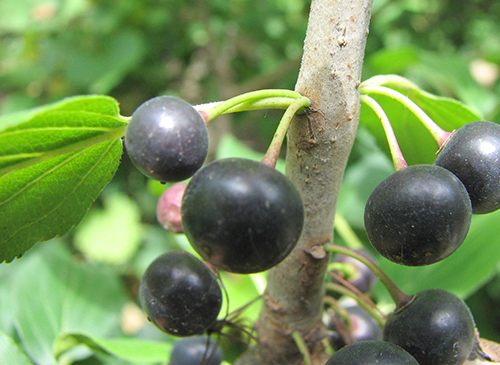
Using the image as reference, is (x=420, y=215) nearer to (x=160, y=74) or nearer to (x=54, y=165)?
(x=54, y=165)

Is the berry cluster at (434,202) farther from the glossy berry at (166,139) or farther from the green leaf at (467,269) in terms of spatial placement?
the green leaf at (467,269)

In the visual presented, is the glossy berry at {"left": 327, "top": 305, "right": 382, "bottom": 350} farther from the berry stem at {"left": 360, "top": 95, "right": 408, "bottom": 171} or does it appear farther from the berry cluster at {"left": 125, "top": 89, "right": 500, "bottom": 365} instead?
the berry stem at {"left": 360, "top": 95, "right": 408, "bottom": 171}

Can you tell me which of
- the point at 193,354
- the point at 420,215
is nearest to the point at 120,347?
the point at 193,354

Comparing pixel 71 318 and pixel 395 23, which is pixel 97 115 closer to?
pixel 71 318

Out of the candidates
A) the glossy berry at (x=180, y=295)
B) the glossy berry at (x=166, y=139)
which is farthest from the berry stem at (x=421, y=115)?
the glossy berry at (x=180, y=295)

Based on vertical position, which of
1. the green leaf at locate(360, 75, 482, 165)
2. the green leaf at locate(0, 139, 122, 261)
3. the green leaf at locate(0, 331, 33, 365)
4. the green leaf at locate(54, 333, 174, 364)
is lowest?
the green leaf at locate(54, 333, 174, 364)

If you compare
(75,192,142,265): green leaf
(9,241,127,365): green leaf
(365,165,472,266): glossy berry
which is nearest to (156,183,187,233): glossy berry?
(365,165,472,266): glossy berry
